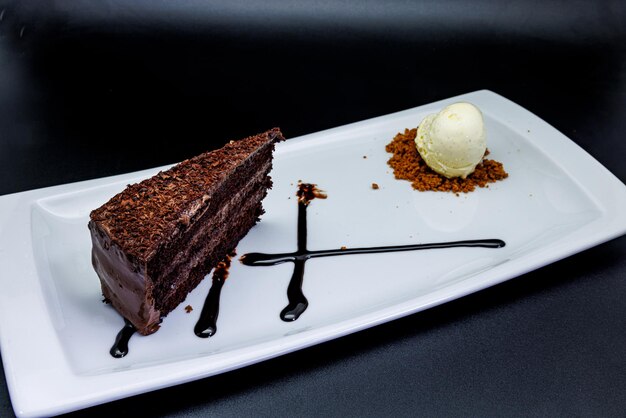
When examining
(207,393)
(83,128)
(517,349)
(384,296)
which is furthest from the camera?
(83,128)

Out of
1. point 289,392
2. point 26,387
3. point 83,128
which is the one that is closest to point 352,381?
point 289,392

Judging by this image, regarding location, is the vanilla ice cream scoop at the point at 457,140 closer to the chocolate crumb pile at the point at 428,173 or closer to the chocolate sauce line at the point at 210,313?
Answer: the chocolate crumb pile at the point at 428,173

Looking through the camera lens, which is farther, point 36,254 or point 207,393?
point 36,254

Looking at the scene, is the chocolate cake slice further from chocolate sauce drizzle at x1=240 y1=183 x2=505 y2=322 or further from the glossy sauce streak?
chocolate sauce drizzle at x1=240 y1=183 x2=505 y2=322

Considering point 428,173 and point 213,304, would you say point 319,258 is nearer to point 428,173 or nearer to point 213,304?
point 213,304

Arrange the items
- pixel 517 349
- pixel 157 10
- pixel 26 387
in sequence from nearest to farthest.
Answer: pixel 26 387 < pixel 517 349 < pixel 157 10

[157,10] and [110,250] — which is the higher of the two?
[157,10]

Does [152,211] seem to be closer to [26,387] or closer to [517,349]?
[26,387]
